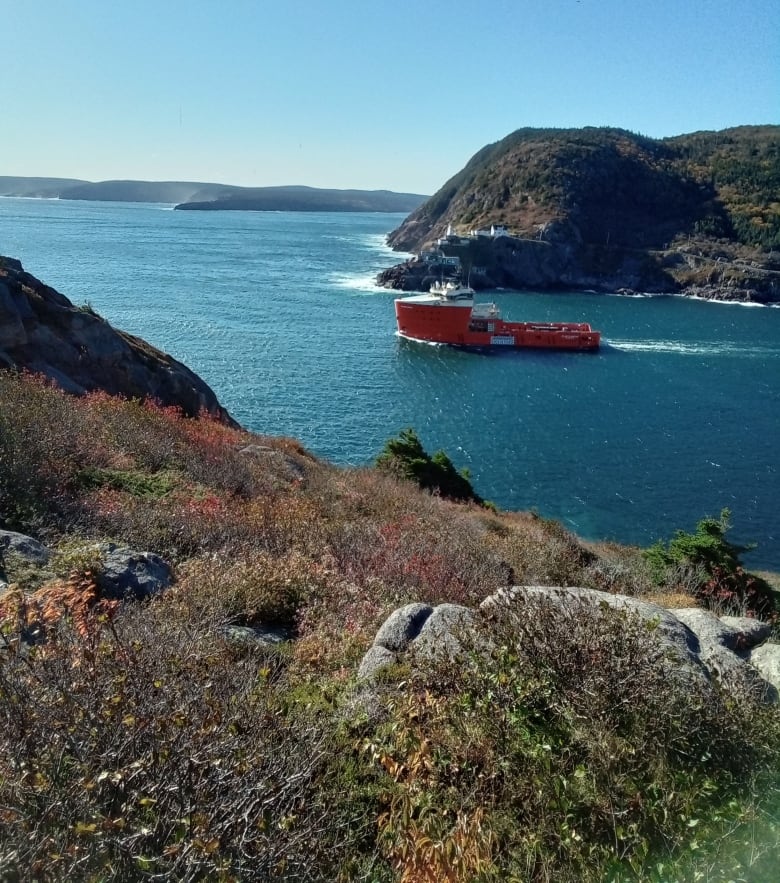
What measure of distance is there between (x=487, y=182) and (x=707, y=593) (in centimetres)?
11567

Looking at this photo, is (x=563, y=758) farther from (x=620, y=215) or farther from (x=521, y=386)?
(x=620, y=215)

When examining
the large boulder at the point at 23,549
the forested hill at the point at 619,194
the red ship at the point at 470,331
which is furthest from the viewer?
the forested hill at the point at 619,194

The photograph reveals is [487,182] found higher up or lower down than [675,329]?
higher up

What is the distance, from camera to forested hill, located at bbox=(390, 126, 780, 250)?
3846 inches

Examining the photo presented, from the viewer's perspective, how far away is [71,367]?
60.1 feet

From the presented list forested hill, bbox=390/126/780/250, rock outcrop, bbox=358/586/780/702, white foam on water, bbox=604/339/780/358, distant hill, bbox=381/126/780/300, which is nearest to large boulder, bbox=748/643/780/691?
rock outcrop, bbox=358/586/780/702

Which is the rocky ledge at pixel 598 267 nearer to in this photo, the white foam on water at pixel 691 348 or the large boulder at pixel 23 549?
the white foam on water at pixel 691 348

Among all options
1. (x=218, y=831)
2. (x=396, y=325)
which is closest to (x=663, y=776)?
(x=218, y=831)

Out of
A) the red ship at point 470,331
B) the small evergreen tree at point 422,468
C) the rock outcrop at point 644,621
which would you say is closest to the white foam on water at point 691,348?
the red ship at point 470,331

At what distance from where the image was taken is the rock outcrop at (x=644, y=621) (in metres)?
Result: 4.64

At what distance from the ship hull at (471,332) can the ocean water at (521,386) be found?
1962 millimetres

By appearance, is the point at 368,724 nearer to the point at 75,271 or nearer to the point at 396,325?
the point at 396,325

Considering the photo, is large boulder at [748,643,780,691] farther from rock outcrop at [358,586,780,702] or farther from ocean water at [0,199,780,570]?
ocean water at [0,199,780,570]

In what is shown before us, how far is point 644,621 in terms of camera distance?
14.6 ft
